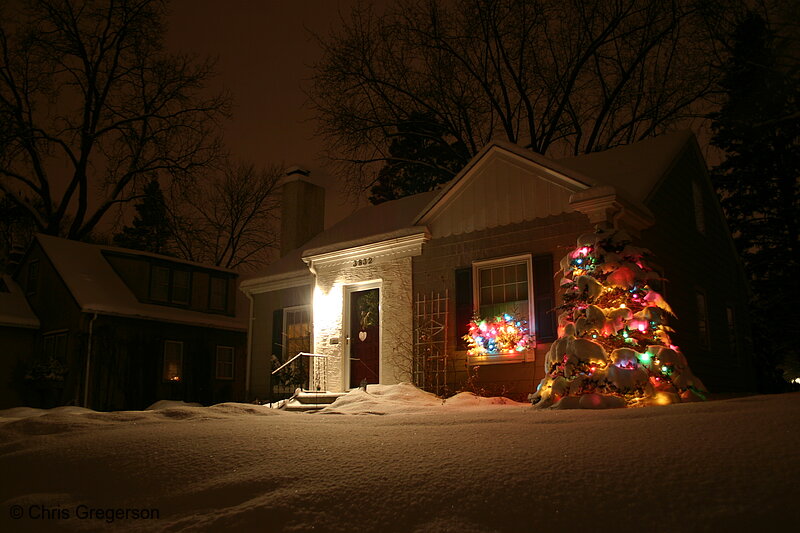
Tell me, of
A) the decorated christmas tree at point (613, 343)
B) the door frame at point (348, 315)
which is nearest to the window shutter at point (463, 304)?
the door frame at point (348, 315)

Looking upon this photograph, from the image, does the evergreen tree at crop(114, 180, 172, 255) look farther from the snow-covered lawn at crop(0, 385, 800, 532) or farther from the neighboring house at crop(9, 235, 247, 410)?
the snow-covered lawn at crop(0, 385, 800, 532)

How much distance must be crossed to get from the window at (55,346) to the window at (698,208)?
52.2 ft

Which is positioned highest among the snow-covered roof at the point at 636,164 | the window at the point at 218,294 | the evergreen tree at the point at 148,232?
the evergreen tree at the point at 148,232

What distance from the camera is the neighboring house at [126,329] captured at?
1680 cm

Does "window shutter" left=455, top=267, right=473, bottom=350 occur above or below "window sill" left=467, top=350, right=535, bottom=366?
above

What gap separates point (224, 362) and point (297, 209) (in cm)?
744

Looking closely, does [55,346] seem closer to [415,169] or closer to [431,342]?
[431,342]

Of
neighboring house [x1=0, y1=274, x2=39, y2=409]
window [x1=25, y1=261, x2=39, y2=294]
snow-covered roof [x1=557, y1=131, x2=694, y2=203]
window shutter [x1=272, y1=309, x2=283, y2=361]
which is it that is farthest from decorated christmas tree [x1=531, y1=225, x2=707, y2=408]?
window [x1=25, y1=261, x2=39, y2=294]

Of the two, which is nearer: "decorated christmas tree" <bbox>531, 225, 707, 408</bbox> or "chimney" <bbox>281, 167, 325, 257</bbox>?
"decorated christmas tree" <bbox>531, 225, 707, 408</bbox>

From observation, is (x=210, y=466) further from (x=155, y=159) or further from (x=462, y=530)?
(x=155, y=159)

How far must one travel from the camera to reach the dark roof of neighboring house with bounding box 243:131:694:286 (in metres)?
9.85

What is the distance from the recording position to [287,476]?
11.4 feet

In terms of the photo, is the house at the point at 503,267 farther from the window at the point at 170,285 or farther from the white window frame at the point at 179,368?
the window at the point at 170,285

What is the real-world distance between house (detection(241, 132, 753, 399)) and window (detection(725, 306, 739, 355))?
0.05 m
